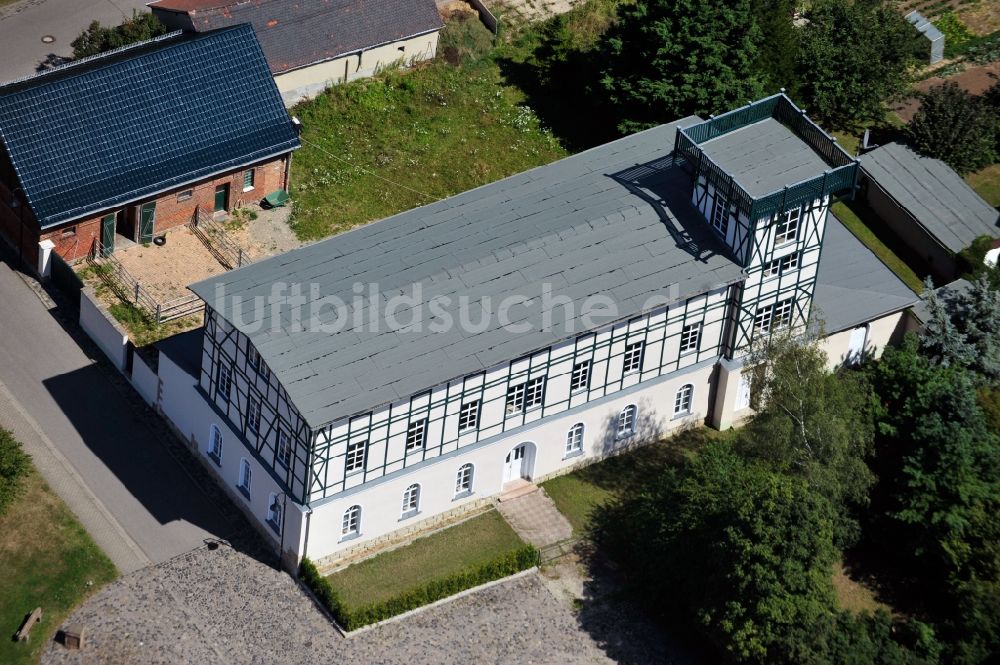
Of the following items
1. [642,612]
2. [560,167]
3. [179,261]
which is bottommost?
[642,612]

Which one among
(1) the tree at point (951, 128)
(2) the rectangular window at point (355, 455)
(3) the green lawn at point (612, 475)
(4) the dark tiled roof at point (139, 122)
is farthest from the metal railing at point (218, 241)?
(1) the tree at point (951, 128)

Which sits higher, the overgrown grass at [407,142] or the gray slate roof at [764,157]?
the gray slate roof at [764,157]

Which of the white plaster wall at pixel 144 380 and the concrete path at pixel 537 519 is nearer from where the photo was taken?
the concrete path at pixel 537 519

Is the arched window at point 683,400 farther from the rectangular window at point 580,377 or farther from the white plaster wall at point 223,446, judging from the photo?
the white plaster wall at point 223,446

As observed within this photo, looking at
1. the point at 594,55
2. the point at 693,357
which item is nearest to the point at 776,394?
the point at 693,357

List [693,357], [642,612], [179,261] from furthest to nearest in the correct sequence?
[179,261], [693,357], [642,612]

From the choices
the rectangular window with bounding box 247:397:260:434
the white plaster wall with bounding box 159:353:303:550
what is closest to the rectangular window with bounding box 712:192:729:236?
the rectangular window with bounding box 247:397:260:434

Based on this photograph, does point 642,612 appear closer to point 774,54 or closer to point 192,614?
point 192,614

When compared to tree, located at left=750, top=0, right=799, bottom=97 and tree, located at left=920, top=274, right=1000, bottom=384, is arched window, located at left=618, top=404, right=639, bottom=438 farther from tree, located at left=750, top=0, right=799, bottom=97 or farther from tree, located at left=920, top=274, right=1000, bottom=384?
tree, located at left=750, top=0, right=799, bottom=97
